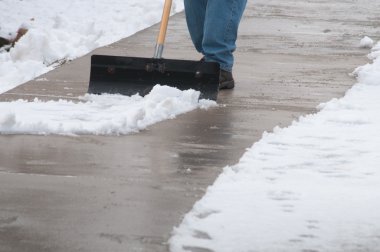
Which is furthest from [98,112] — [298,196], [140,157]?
[298,196]

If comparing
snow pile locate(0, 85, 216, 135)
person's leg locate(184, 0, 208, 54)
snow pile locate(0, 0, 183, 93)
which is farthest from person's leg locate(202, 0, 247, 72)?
snow pile locate(0, 0, 183, 93)

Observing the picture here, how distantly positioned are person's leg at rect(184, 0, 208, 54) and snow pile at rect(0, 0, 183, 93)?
2.19 m

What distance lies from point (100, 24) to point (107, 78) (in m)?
7.43

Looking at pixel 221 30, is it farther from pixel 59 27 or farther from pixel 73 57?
pixel 59 27

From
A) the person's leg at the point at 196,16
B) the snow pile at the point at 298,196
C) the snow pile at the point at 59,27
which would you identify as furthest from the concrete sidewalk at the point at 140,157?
the snow pile at the point at 59,27

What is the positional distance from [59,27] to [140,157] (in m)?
8.67

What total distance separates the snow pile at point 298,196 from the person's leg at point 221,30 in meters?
1.38

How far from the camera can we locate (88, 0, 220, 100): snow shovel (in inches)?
273

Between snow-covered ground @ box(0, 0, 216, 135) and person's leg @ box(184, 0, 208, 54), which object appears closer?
snow-covered ground @ box(0, 0, 216, 135)

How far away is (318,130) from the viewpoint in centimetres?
603

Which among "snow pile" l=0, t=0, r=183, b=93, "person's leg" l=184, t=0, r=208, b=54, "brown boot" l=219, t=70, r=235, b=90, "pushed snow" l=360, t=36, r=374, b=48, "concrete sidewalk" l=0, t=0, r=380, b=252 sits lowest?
"snow pile" l=0, t=0, r=183, b=93

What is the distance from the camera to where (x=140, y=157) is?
530cm

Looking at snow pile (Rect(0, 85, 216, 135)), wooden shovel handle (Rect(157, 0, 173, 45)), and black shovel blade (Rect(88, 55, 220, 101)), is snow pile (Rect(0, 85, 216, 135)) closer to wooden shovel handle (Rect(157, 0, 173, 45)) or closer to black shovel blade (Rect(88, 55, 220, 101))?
black shovel blade (Rect(88, 55, 220, 101))

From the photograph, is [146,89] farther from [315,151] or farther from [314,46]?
[314,46]
